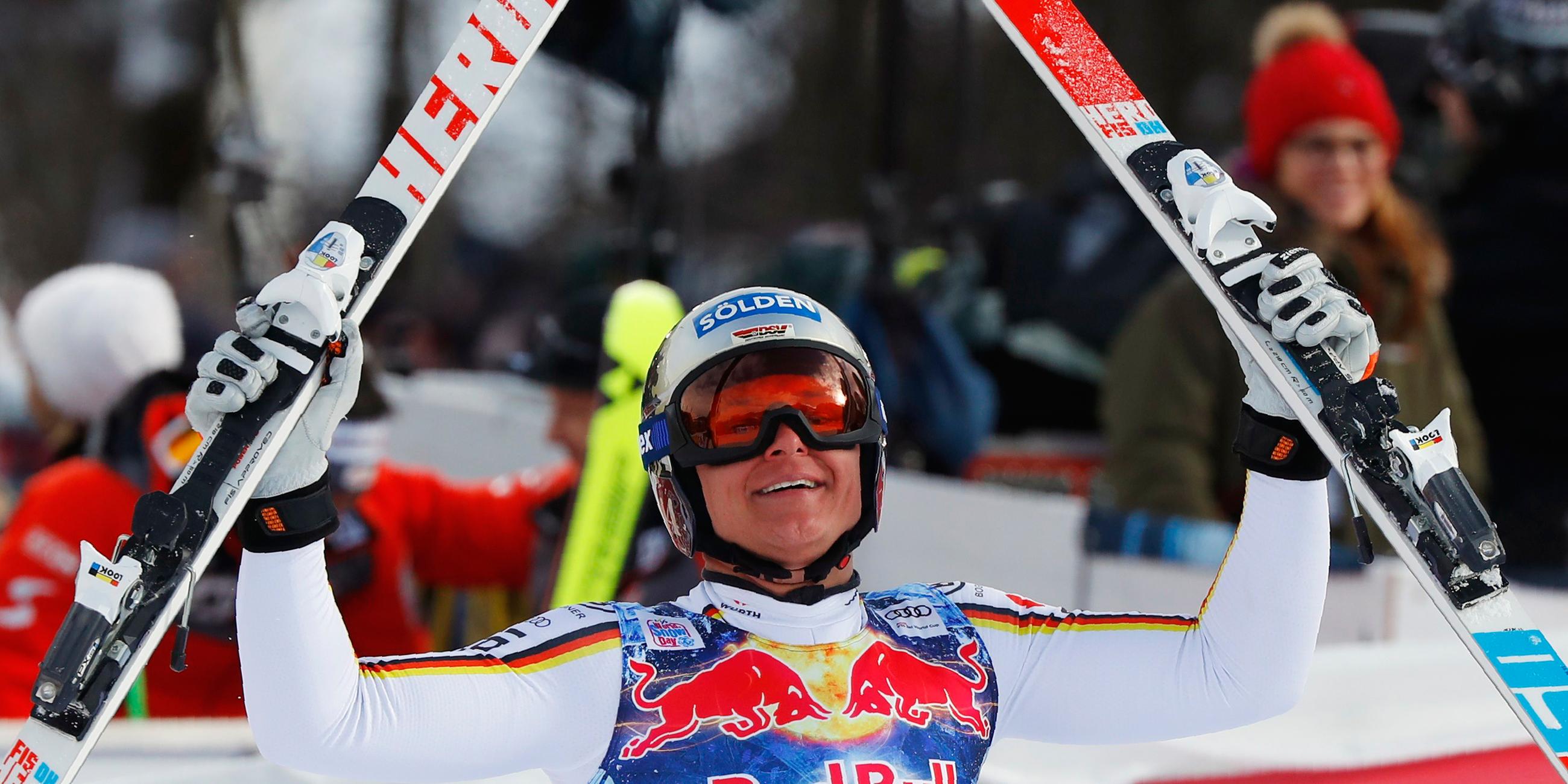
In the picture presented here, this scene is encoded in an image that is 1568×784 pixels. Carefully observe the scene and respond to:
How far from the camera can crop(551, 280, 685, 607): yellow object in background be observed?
407 centimetres

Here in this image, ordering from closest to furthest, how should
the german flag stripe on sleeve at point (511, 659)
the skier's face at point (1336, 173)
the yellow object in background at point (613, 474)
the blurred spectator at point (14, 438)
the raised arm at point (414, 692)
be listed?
1. the raised arm at point (414, 692)
2. the german flag stripe on sleeve at point (511, 659)
3. the yellow object in background at point (613, 474)
4. the skier's face at point (1336, 173)
5. the blurred spectator at point (14, 438)

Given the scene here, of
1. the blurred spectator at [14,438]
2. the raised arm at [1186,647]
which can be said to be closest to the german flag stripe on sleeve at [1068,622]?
the raised arm at [1186,647]

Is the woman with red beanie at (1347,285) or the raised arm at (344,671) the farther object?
the woman with red beanie at (1347,285)

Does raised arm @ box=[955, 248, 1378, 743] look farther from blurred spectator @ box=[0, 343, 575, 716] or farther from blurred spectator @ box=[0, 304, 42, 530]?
blurred spectator @ box=[0, 304, 42, 530]

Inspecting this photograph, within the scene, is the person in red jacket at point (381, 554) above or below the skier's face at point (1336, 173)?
below

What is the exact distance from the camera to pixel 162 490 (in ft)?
10.6

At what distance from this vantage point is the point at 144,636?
2.02m

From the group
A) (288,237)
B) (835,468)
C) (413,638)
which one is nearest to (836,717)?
(835,468)

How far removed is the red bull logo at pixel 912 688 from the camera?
7.33 ft

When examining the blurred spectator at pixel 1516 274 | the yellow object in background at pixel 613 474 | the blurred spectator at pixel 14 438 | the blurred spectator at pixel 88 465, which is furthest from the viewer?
the blurred spectator at pixel 14 438

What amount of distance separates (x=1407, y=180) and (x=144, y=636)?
5723 millimetres

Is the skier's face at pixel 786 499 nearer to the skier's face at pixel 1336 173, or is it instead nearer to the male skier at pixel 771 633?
the male skier at pixel 771 633

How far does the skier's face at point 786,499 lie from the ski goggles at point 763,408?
0.02 meters

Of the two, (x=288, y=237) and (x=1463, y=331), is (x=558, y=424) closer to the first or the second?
(x=288, y=237)
